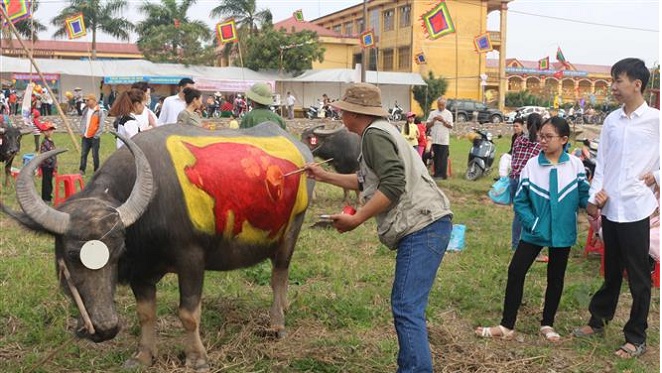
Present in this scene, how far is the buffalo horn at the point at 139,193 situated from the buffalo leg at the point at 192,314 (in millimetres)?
583

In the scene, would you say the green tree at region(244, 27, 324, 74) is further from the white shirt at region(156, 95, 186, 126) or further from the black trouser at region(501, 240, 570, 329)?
the black trouser at region(501, 240, 570, 329)

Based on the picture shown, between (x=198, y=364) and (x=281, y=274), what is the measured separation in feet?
3.64

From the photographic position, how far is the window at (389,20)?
43.2 m

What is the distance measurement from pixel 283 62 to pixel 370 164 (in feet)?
108

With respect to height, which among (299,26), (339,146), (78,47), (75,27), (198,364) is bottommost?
(198,364)

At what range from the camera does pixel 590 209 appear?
426cm

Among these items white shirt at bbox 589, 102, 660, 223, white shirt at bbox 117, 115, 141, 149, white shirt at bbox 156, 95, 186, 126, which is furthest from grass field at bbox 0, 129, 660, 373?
white shirt at bbox 156, 95, 186, 126

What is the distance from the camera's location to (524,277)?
4414 mm

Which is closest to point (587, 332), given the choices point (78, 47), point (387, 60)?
point (387, 60)

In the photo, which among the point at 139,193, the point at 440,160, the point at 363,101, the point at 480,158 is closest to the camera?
the point at 139,193

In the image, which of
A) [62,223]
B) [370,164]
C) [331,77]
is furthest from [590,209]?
[331,77]

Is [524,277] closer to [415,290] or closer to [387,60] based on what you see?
[415,290]

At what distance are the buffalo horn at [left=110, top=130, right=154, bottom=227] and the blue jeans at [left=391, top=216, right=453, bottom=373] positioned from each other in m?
1.34

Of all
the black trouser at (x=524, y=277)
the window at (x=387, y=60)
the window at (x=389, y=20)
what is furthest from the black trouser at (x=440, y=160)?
the window at (x=387, y=60)
